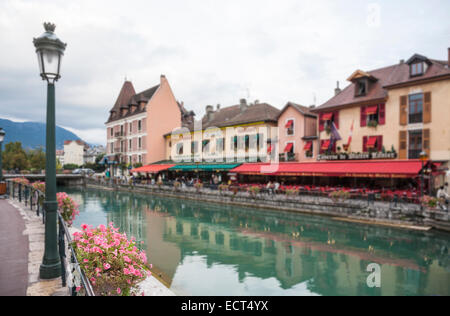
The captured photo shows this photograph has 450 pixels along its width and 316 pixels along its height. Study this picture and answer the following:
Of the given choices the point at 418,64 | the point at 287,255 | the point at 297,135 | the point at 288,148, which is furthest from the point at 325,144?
the point at 287,255

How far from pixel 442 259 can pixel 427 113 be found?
478 inches

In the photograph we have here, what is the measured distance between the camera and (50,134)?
475cm

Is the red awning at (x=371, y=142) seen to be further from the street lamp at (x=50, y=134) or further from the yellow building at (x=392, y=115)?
the street lamp at (x=50, y=134)

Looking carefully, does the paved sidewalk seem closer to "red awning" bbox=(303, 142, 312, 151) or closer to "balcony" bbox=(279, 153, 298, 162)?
"balcony" bbox=(279, 153, 298, 162)

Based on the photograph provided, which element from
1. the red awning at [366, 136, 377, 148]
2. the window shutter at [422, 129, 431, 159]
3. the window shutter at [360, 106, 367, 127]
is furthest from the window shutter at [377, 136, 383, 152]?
the window shutter at [422, 129, 431, 159]

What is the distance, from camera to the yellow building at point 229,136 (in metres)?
30.5

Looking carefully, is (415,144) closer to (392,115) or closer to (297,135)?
(392,115)

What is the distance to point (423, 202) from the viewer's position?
15.6 m

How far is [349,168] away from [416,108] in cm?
624

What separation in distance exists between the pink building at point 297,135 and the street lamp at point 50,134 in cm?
2433

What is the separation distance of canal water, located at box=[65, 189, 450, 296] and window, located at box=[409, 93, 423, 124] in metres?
9.12

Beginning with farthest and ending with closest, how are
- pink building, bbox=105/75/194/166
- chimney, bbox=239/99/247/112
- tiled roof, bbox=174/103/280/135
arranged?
pink building, bbox=105/75/194/166
chimney, bbox=239/99/247/112
tiled roof, bbox=174/103/280/135

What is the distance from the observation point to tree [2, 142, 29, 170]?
182 ft

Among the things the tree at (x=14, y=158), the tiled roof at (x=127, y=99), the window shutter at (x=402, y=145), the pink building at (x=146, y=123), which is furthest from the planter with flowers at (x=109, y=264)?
the tree at (x=14, y=158)
